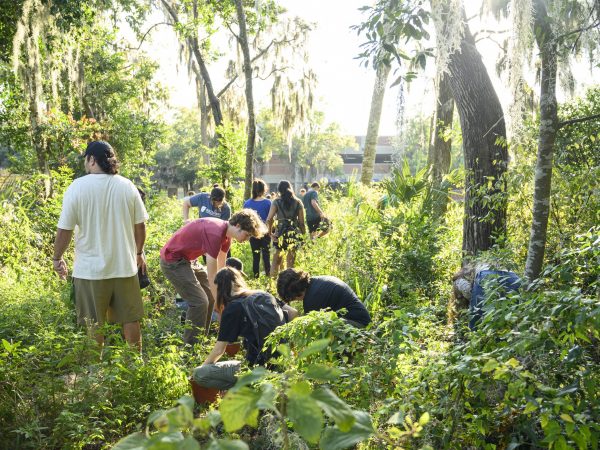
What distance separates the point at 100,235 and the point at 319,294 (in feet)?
5.44

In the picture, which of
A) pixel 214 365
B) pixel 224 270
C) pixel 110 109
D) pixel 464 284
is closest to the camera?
pixel 214 365

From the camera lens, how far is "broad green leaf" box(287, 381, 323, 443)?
1.03 meters

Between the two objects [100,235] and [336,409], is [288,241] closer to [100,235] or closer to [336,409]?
[100,235]

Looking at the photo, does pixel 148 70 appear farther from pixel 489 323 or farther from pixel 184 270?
A: pixel 489 323

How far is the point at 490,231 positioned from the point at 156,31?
1360cm

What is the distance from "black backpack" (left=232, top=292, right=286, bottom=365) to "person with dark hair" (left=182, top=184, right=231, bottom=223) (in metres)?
3.46

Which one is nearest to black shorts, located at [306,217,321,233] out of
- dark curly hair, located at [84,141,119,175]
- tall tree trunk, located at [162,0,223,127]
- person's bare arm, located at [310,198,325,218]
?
person's bare arm, located at [310,198,325,218]

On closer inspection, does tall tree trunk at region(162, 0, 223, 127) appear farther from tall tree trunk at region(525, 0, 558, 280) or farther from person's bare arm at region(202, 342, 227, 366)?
tall tree trunk at region(525, 0, 558, 280)

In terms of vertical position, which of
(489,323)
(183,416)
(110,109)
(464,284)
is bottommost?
(464,284)

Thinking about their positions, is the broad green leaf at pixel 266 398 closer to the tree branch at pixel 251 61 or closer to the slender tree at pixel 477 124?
the slender tree at pixel 477 124

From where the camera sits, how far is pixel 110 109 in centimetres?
1812

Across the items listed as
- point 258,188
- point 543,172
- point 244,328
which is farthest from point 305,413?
point 258,188

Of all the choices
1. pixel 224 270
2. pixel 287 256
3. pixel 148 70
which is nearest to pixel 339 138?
pixel 148 70

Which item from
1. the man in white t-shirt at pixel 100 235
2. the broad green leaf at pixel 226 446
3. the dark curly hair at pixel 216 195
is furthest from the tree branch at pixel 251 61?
the broad green leaf at pixel 226 446
